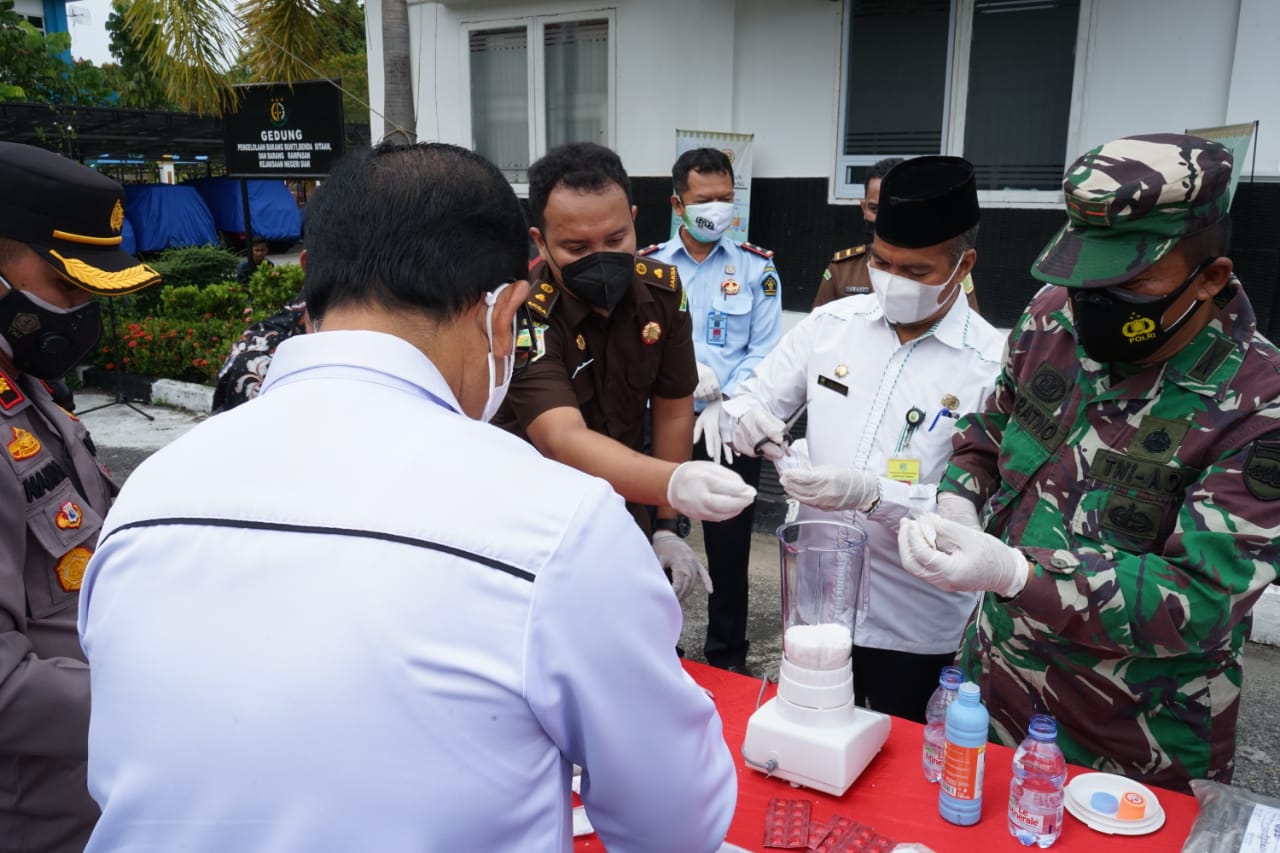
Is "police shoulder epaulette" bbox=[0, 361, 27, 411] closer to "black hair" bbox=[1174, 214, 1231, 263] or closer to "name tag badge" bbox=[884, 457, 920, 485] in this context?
"name tag badge" bbox=[884, 457, 920, 485]

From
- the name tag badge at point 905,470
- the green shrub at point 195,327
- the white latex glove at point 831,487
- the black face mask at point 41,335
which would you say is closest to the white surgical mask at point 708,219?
the name tag badge at point 905,470

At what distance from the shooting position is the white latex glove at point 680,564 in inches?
100.0

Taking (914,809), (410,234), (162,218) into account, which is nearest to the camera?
(410,234)

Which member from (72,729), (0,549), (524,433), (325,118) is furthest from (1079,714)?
(325,118)

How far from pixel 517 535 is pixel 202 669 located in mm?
321

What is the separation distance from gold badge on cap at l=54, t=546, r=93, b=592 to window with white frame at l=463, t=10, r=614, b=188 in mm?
5712

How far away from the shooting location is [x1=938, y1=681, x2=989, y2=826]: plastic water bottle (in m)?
1.54

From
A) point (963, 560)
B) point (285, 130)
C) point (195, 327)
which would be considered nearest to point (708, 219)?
point (963, 560)

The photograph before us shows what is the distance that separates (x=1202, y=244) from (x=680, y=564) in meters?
1.47

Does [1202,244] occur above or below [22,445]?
above

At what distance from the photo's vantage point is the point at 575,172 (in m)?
2.39

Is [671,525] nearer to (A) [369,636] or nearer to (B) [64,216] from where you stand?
(B) [64,216]

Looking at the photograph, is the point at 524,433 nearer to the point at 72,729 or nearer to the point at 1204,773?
the point at 72,729

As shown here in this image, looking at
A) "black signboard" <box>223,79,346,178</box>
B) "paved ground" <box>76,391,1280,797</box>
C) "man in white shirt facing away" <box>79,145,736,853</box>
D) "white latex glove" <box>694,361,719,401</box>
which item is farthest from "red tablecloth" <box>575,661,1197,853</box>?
"black signboard" <box>223,79,346,178</box>
